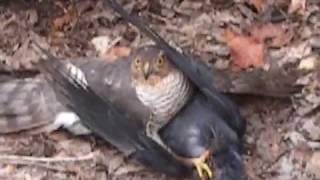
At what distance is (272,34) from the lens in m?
4.57

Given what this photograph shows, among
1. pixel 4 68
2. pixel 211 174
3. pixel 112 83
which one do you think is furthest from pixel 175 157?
pixel 4 68

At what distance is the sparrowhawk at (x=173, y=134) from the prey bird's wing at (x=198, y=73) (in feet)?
0.12

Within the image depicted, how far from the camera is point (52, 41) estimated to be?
15.4 feet

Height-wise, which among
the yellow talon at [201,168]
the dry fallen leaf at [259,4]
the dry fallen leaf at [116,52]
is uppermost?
the dry fallen leaf at [259,4]

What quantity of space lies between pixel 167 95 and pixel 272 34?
68 cm

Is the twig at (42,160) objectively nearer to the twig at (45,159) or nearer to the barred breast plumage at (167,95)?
the twig at (45,159)

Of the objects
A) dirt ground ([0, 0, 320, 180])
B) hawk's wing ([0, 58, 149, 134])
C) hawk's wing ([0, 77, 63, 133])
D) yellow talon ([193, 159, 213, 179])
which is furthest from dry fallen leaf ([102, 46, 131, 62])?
yellow talon ([193, 159, 213, 179])

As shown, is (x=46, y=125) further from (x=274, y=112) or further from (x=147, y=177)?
(x=274, y=112)

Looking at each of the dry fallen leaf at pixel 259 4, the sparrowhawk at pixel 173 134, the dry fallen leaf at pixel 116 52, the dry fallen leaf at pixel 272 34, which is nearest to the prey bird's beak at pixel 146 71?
the sparrowhawk at pixel 173 134

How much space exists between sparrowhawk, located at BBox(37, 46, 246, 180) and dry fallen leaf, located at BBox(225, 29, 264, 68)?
41 centimetres

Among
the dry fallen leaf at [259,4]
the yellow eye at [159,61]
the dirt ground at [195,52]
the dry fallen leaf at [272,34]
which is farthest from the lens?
the dry fallen leaf at [259,4]

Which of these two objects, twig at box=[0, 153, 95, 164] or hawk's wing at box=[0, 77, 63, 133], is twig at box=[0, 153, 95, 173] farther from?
hawk's wing at box=[0, 77, 63, 133]

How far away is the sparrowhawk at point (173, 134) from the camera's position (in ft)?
12.9

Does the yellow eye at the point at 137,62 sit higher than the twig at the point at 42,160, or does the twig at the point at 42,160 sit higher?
the yellow eye at the point at 137,62
